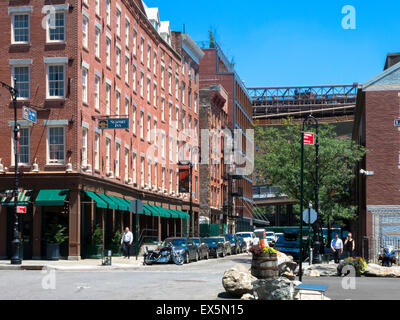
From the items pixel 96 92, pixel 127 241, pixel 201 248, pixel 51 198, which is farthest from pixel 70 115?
pixel 201 248

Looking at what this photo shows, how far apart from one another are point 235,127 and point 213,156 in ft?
45.6

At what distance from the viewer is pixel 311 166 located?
4862 centimetres


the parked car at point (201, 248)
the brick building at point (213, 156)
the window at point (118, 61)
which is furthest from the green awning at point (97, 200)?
the brick building at point (213, 156)

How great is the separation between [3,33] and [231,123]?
179 ft

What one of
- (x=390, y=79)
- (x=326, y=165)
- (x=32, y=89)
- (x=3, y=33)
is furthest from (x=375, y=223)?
(x=3, y=33)

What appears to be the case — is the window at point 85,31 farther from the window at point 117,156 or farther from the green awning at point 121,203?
the green awning at point 121,203

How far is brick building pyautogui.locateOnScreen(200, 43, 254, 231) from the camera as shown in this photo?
3661 inches

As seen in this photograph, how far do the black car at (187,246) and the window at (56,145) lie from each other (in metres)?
7.98

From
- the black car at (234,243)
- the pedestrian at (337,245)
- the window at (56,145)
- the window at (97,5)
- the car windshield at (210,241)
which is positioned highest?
the window at (97,5)

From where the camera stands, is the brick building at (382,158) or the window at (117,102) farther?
the window at (117,102)

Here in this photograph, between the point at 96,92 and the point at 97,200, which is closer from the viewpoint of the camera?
the point at 97,200

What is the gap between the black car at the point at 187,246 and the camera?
39425 millimetres

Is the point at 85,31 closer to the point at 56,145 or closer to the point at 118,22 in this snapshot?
the point at 56,145

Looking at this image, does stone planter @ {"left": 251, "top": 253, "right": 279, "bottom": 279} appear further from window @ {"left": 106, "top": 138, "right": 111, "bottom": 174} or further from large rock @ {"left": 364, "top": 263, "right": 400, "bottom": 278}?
window @ {"left": 106, "top": 138, "right": 111, "bottom": 174}
